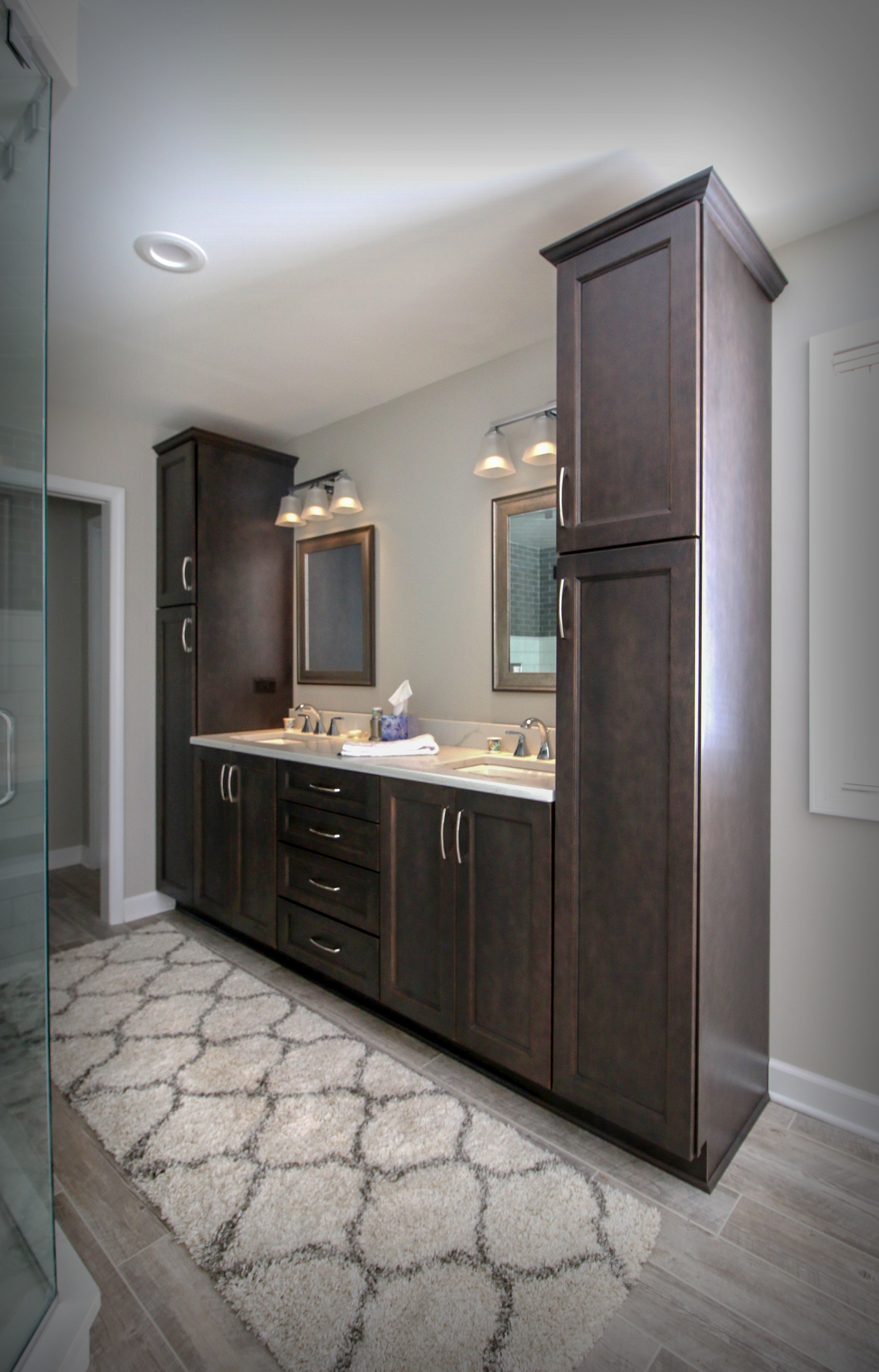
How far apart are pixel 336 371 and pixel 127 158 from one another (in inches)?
49.4

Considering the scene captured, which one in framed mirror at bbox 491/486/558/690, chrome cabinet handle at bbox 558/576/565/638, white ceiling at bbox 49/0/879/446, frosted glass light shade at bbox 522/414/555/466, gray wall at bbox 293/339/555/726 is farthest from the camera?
gray wall at bbox 293/339/555/726

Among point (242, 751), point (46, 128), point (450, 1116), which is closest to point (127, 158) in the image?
point (46, 128)

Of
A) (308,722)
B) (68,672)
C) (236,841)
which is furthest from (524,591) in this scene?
(68,672)

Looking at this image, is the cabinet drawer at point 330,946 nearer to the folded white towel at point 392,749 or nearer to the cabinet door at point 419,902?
the cabinet door at point 419,902

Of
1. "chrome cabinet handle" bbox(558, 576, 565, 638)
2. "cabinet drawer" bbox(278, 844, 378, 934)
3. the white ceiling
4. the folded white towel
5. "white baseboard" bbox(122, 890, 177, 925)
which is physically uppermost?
the white ceiling

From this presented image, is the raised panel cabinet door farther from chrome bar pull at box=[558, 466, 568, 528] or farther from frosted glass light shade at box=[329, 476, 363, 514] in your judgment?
chrome bar pull at box=[558, 466, 568, 528]

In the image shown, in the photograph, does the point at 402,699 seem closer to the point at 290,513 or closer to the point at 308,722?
the point at 308,722

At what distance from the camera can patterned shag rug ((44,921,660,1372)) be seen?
1.31 meters

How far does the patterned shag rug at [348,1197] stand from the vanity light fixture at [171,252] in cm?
253

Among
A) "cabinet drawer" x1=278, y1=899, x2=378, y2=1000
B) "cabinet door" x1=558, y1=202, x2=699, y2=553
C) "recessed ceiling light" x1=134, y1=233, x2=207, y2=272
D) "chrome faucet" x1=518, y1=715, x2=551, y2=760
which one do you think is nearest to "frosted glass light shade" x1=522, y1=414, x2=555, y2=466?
"cabinet door" x1=558, y1=202, x2=699, y2=553

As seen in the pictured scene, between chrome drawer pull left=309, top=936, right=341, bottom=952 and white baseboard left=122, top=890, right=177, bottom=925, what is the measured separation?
136 cm

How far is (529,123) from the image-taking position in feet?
5.24

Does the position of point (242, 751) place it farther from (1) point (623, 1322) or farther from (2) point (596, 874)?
(1) point (623, 1322)

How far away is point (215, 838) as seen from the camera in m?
3.21
